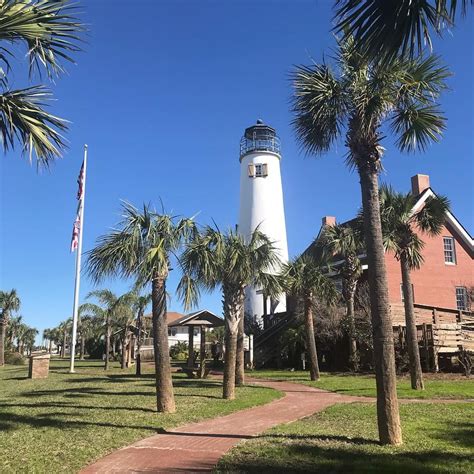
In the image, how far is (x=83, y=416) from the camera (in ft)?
39.3

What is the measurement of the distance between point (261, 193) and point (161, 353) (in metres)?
29.8

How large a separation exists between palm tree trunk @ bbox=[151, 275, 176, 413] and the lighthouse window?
3000cm

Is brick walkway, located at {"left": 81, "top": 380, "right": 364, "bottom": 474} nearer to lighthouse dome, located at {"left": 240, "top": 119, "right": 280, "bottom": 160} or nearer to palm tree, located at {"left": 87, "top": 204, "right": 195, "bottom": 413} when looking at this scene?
palm tree, located at {"left": 87, "top": 204, "right": 195, "bottom": 413}

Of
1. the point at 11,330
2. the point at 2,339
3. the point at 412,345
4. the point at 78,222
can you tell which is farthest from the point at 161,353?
the point at 11,330

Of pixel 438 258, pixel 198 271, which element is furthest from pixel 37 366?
pixel 438 258

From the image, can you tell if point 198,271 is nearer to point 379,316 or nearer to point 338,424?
point 338,424

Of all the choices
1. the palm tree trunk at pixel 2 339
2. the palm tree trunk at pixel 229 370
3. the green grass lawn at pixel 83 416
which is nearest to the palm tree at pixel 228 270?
the palm tree trunk at pixel 229 370

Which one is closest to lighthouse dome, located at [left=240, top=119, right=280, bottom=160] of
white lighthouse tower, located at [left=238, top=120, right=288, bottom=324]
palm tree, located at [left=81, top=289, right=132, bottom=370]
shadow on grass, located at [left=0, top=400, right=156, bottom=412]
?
white lighthouse tower, located at [left=238, top=120, right=288, bottom=324]

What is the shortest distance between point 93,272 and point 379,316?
720cm

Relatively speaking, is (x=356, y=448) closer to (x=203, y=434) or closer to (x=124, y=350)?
(x=203, y=434)

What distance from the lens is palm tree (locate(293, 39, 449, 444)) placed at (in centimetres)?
881

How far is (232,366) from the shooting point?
606 inches

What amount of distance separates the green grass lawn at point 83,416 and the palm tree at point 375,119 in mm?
4724

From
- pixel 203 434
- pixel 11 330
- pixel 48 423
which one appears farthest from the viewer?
pixel 11 330
